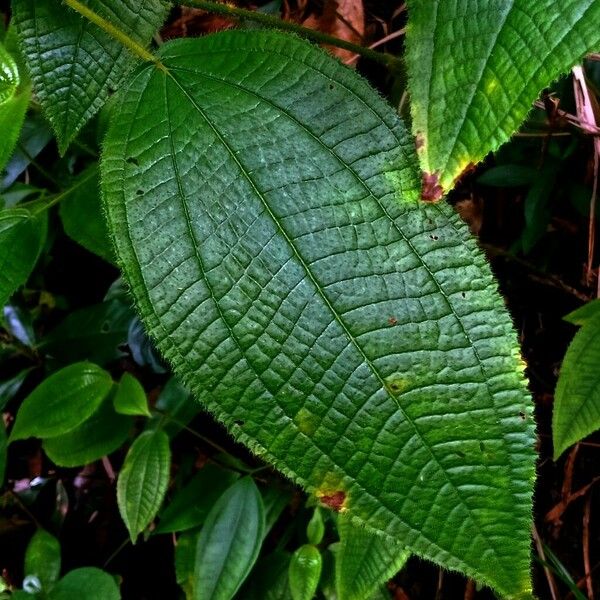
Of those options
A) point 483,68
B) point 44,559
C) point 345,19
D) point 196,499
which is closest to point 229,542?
point 196,499

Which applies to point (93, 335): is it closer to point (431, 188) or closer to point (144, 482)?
point (144, 482)

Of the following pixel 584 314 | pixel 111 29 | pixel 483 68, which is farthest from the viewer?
pixel 584 314

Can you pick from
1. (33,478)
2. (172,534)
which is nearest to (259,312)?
(172,534)

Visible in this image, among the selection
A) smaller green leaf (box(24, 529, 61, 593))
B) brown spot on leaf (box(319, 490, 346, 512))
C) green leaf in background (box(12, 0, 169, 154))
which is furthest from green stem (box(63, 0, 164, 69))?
smaller green leaf (box(24, 529, 61, 593))

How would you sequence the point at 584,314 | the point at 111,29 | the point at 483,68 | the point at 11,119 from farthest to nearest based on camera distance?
the point at 584,314 < the point at 11,119 < the point at 111,29 < the point at 483,68

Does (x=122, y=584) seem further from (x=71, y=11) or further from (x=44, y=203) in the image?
(x=71, y=11)

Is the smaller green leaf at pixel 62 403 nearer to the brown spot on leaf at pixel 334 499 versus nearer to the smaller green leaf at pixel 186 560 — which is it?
the smaller green leaf at pixel 186 560

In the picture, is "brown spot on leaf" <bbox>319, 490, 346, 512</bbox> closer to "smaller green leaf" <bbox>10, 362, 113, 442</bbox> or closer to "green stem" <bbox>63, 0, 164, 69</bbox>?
"green stem" <bbox>63, 0, 164, 69</bbox>

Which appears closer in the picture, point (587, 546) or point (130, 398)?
point (130, 398)
